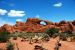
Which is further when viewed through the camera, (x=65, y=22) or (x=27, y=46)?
(x=65, y=22)

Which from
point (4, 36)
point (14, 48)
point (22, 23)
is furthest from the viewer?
point (22, 23)

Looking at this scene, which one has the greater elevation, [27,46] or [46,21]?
[46,21]

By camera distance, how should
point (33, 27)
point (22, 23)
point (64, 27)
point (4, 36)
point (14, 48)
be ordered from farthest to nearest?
point (22, 23)
point (33, 27)
point (64, 27)
point (4, 36)
point (14, 48)

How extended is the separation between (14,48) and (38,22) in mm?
100458

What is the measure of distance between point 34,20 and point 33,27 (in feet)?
35.4

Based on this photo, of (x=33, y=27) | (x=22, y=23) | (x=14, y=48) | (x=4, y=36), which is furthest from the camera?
(x=22, y=23)

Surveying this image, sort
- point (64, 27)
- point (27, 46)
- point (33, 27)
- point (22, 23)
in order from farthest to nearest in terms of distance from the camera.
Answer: point (22, 23), point (33, 27), point (64, 27), point (27, 46)

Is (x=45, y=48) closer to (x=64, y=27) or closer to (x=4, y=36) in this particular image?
(x=4, y=36)

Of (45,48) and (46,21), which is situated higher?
(46,21)

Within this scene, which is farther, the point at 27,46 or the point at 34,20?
the point at 34,20

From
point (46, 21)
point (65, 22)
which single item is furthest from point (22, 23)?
point (65, 22)

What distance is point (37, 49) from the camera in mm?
24203

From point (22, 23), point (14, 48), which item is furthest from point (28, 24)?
point (14, 48)

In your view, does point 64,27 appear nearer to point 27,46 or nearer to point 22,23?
point 22,23
